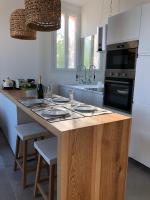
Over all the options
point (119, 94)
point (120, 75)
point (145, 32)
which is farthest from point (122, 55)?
point (119, 94)

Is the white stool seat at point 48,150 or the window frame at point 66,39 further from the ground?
the window frame at point 66,39

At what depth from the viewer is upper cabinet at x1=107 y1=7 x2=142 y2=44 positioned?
2.42 meters

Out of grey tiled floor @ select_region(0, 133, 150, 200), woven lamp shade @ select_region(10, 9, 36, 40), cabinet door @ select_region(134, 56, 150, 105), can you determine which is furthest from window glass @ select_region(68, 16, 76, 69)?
grey tiled floor @ select_region(0, 133, 150, 200)

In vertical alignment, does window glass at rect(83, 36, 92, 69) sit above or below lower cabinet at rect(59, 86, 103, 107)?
above

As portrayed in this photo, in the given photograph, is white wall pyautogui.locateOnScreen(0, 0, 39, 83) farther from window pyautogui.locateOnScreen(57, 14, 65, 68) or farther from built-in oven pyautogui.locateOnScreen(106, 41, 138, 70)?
built-in oven pyautogui.locateOnScreen(106, 41, 138, 70)

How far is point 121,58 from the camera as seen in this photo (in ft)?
8.95

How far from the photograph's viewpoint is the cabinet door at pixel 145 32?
2.28 m

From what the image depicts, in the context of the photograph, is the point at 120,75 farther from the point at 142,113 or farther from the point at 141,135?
the point at 141,135

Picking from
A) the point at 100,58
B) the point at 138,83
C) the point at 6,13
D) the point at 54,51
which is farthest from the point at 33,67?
the point at 138,83

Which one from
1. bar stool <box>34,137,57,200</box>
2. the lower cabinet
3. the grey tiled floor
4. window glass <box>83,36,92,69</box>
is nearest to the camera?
bar stool <box>34,137,57,200</box>

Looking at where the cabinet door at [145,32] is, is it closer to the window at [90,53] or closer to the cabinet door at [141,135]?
the cabinet door at [141,135]

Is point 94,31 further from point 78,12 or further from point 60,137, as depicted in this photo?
point 60,137

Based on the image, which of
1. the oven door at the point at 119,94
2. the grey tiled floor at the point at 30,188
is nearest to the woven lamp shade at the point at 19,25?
the oven door at the point at 119,94

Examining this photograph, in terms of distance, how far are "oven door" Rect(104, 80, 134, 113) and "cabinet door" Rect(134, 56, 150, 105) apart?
12 centimetres
